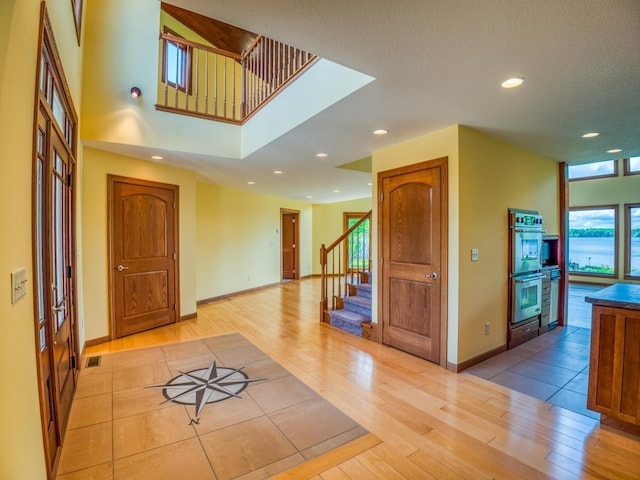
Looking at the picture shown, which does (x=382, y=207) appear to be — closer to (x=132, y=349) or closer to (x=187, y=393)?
(x=187, y=393)

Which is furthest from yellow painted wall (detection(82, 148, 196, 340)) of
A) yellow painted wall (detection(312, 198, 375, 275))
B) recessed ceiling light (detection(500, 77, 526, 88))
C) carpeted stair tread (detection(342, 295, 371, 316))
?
yellow painted wall (detection(312, 198, 375, 275))

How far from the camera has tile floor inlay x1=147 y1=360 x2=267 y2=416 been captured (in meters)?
2.63

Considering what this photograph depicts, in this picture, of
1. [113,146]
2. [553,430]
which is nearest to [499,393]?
[553,430]

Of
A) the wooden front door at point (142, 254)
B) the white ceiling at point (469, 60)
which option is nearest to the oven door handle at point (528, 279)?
the white ceiling at point (469, 60)

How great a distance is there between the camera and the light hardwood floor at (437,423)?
6.00 feet

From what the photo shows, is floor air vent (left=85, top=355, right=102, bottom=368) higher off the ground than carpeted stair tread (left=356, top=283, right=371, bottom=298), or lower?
lower

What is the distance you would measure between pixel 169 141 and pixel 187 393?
299 centimetres

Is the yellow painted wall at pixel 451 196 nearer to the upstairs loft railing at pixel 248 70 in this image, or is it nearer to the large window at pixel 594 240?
the upstairs loft railing at pixel 248 70

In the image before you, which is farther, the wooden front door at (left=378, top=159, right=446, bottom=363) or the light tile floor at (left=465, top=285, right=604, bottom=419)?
the wooden front door at (left=378, top=159, right=446, bottom=363)

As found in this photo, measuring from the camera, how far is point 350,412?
7.95 feet

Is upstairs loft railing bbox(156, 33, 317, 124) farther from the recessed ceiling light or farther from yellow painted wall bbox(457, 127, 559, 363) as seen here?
yellow painted wall bbox(457, 127, 559, 363)

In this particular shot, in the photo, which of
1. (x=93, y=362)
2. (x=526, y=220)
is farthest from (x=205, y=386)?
(x=526, y=220)

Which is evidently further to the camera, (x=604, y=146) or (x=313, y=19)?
(x=604, y=146)

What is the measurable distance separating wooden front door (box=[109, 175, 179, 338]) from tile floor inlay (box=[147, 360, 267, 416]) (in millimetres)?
1748
